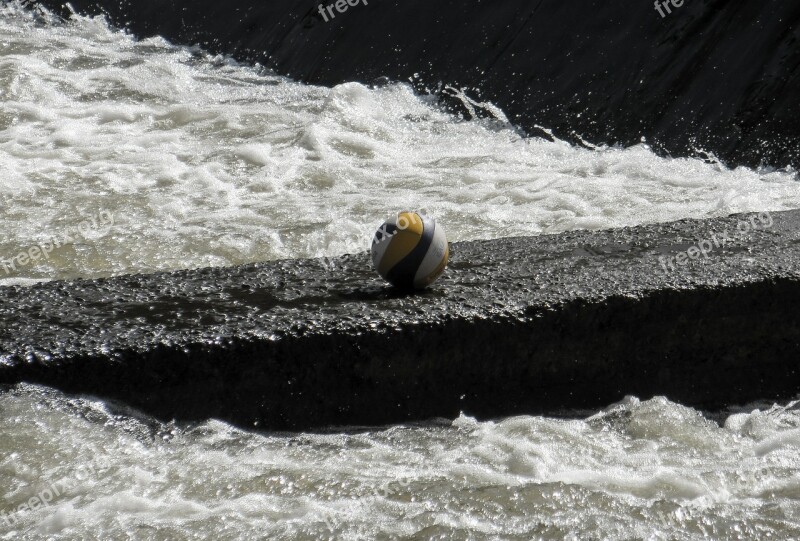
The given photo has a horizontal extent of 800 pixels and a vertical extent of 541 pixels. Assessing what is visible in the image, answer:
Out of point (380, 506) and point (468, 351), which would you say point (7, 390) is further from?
point (468, 351)

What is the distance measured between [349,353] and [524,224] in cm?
276

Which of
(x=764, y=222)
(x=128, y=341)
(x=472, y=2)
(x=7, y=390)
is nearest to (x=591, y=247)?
(x=764, y=222)

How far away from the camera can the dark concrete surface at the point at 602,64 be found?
293 inches

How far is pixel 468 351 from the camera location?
12.1 ft

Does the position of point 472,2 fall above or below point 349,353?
above

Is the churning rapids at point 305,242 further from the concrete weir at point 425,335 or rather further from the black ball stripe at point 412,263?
the black ball stripe at point 412,263

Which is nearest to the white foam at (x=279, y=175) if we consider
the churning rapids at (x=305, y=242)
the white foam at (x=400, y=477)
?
the churning rapids at (x=305, y=242)

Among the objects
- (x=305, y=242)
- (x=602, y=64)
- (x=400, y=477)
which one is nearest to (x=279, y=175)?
(x=305, y=242)

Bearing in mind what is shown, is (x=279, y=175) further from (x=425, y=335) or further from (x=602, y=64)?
(x=425, y=335)

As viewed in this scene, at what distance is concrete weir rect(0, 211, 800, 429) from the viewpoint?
3.44 meters

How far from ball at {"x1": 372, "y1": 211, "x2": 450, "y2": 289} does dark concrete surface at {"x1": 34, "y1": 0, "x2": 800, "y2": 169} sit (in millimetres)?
4087

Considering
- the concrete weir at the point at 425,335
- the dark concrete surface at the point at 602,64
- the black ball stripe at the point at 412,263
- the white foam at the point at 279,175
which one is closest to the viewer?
the concrete weir at the point at 425,335

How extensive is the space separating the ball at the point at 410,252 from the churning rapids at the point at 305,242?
57 cm

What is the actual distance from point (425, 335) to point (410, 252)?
32cm
